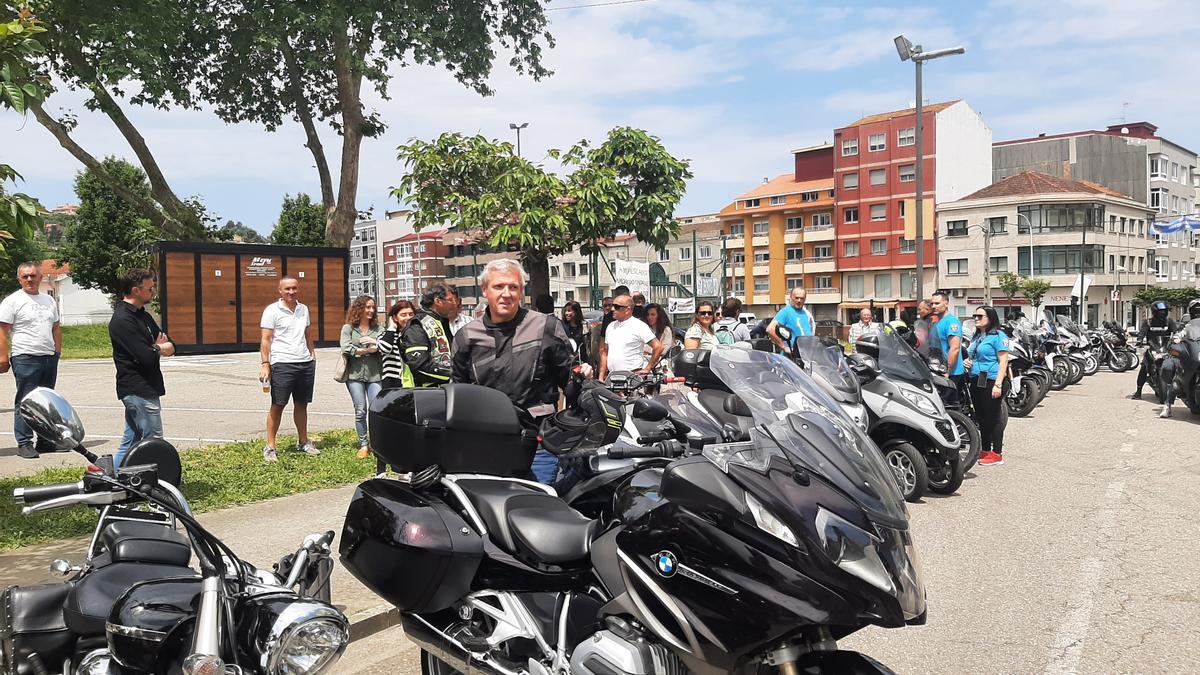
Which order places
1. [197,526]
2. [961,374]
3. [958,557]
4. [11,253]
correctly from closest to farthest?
[197,526] → [11,253] → [958,557] → [961,374]

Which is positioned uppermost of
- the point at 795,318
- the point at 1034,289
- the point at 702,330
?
the point at 1034,289

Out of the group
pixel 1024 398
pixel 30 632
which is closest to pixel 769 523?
pixel 30 632

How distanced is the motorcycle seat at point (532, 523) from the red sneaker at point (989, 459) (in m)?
7.35

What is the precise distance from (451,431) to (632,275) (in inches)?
528

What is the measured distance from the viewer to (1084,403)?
1502 centimetres

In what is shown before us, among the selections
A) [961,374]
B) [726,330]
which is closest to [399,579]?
[961,374]

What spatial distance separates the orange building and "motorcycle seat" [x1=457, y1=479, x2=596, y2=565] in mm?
70688

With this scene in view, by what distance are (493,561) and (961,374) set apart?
8.05 m

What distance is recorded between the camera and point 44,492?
2285mm

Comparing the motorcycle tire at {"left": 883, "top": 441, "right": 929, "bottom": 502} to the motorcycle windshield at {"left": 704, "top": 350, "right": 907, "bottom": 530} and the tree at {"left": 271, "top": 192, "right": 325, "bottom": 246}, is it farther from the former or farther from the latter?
the tree at {"left": 271, "top": 192, "right": 325, "bottom": 246}

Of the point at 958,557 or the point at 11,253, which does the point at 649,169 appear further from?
the point at 11,253

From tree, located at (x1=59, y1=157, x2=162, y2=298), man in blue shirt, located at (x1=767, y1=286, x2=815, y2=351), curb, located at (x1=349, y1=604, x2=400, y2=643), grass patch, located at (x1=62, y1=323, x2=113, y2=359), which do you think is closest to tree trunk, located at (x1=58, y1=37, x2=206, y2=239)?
grass patch, located at (x1=62, y1=323, x2=113, y2=359)

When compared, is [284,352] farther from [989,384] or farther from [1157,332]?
[1157,332]

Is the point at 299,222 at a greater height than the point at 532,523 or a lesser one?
greater
